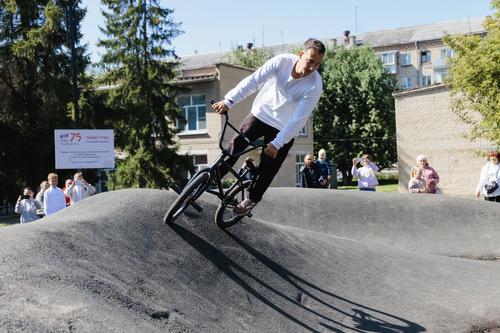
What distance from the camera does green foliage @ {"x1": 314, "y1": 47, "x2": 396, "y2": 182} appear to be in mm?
47406

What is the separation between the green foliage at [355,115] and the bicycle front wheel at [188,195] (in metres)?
42.3

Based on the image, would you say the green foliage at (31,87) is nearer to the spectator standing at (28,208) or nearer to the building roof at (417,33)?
the spectator standing at (28,208)

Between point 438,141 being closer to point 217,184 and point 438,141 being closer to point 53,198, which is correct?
point 53,198

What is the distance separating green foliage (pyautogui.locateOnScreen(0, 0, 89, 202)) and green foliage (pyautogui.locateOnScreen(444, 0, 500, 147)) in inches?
682

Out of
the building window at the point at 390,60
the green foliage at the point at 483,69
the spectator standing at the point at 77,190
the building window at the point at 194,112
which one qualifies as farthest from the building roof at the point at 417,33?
the spectator standing at the point at 77,190

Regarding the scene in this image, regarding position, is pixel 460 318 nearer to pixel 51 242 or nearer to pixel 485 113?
pixel 51 242

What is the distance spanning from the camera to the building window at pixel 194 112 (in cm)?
3472

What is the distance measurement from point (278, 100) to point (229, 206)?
1.37 m

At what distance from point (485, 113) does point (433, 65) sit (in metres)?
62.7

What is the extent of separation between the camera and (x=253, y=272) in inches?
253

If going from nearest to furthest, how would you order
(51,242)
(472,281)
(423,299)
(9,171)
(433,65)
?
(51,242) → (423,299) → (472,281) → (9,171) → (433,65)

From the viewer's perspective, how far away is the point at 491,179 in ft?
39.9

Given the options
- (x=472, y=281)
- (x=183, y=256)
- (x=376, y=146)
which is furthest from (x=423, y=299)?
(x=376, y=146)

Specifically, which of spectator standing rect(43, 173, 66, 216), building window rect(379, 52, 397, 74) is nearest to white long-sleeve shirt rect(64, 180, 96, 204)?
spectator standing rect(43, 173, 66, 216)
